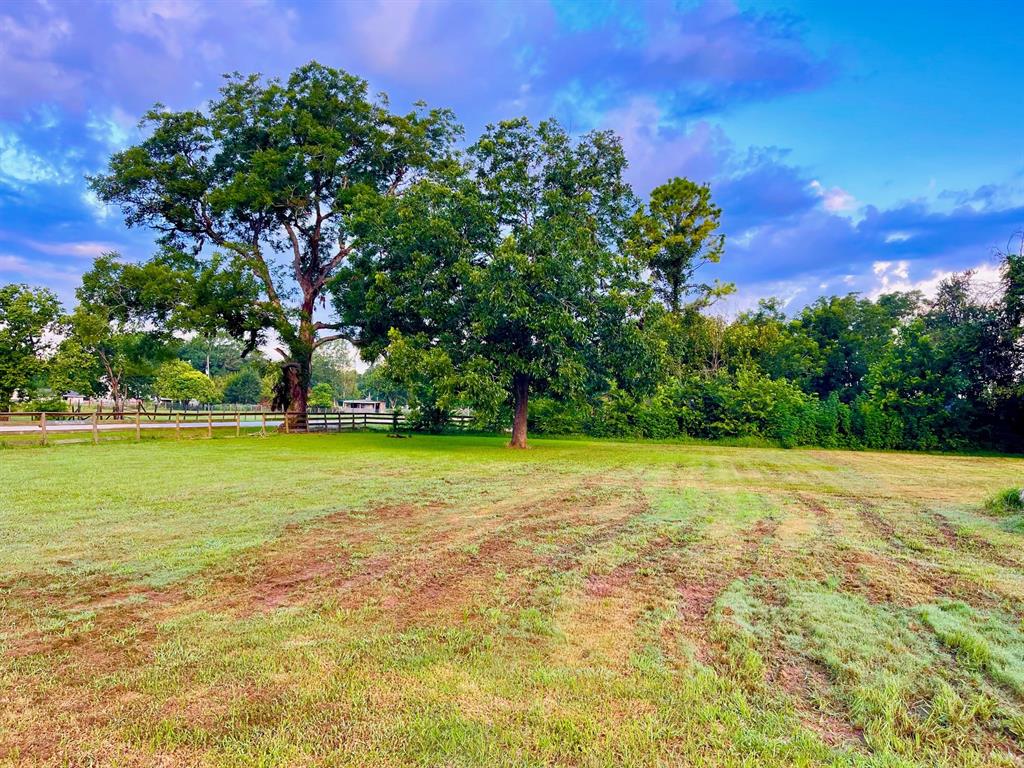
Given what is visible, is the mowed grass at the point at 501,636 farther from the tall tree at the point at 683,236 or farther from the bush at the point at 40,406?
the bush at the point at 40,406

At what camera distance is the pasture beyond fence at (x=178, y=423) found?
1708 cm

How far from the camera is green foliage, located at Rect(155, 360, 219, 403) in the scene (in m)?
53.7

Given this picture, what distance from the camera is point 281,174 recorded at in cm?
2406

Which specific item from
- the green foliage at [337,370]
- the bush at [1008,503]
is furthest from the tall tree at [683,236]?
the green foliage at [337,370]

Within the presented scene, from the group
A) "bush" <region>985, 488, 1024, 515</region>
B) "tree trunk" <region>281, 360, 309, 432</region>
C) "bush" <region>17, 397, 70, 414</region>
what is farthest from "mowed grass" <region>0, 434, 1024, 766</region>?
"bush" <region>17, 397, 70, 414</region>

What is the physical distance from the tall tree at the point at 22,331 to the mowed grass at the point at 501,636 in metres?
26.6

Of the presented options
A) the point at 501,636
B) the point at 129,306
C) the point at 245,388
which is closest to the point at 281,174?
the point at 129,306

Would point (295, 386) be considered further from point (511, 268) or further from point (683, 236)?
point (683, 236)

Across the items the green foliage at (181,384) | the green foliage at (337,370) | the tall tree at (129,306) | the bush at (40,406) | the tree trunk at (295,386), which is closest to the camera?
the tall tree at (129,306)

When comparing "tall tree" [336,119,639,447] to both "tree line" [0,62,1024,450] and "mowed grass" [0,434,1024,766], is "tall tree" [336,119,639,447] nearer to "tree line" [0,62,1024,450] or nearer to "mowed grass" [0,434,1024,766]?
"tree line" [0,62,1024,450]

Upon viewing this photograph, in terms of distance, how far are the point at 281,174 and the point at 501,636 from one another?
26.0 metres

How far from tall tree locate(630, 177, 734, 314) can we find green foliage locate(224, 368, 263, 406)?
60.6 metres

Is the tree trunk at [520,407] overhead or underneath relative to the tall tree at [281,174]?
underneath

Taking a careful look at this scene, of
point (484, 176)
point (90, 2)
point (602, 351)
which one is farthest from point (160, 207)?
point (602, 351)
